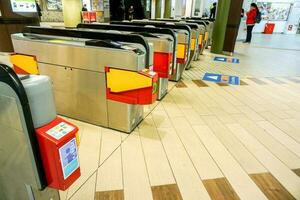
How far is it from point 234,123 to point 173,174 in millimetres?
1160

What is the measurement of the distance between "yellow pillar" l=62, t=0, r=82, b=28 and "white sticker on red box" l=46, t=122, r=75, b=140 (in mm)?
9411

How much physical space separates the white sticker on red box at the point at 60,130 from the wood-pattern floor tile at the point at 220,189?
1.04m

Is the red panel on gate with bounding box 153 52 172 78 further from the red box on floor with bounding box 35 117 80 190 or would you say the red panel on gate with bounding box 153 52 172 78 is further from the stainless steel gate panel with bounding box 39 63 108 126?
the red box on floor with bounding box 35 117 80 190

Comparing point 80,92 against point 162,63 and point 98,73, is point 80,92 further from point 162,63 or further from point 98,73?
point 162,63

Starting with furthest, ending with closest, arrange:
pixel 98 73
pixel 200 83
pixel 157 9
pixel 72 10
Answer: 1. pixel 157 9
2. pixel 72 10
3. pixel 200 83
4. pixel 98 73

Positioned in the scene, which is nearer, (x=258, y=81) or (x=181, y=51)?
(x=181, y=51)

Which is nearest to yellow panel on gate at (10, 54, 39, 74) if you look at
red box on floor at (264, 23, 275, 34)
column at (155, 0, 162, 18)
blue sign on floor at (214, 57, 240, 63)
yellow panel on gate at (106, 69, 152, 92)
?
yellow panel on gate at (106, 69, 152, 92)

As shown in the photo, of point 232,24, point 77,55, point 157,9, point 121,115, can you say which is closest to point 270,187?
point 121,115

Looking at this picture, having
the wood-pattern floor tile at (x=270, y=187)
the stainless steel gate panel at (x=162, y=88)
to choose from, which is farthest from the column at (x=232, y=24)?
the wood-pattern floor tile at (x=270, y=187)

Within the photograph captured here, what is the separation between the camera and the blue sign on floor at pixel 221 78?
3.82 metres

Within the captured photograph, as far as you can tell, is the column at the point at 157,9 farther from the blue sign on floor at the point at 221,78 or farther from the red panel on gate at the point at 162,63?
the red panel on gate at the point at 162,63

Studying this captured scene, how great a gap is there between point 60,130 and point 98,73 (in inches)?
44.9

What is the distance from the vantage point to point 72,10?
8.94 metres

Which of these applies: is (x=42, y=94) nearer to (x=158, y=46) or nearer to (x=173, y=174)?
(x=173, y=174)
